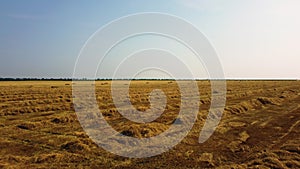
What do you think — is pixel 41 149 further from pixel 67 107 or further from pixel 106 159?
pixel 67 107

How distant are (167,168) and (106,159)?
2.45 m

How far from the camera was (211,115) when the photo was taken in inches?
876

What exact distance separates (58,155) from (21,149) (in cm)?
232

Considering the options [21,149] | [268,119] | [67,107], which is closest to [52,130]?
[21,149]

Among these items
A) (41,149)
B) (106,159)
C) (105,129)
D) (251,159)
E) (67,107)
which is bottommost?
(251,159)

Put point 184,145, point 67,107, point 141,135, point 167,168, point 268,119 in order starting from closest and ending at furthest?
point 167,168, point 184,145, point 141,135, point 268,119, point 67,107

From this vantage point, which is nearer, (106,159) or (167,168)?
(167,168)

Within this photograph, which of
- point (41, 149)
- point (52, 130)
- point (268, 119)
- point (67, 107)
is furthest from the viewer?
point (67, 107)

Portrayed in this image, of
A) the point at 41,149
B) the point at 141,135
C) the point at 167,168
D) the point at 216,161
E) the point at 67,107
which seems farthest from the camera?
the point at 67,107

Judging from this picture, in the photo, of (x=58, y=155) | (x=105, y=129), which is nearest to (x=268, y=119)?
(x=105, y=129)

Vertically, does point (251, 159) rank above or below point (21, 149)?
Answer: below

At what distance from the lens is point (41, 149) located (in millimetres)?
13156

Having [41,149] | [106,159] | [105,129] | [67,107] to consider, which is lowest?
[106,159]

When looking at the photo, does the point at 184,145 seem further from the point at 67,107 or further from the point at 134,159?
the point at 67,107
